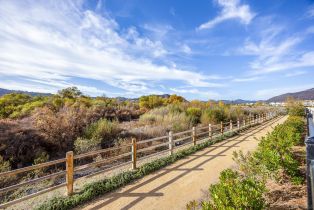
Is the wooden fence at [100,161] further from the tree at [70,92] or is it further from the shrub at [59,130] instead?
the tree at [70,92]

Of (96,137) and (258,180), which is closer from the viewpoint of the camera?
(258,180)

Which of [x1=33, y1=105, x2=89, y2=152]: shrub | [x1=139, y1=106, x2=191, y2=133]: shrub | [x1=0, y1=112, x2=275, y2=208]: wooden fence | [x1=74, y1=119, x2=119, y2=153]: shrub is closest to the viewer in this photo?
[x1=0, y1=112, x2=275, y2=208]: wooden fence

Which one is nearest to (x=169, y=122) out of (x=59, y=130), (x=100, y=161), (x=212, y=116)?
(x=212, y=116)

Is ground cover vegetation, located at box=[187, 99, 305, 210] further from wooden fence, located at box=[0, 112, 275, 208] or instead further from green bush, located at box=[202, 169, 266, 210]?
wooden fence, located at box=[0, 112, 275, 208]

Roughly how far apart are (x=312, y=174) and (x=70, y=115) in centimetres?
1363

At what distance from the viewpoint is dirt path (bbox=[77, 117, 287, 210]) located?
5.81m

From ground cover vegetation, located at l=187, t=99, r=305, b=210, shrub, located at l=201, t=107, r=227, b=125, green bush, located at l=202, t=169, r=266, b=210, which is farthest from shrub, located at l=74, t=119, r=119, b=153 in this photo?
shrub, located at l=201, t=107, r=227, b=125

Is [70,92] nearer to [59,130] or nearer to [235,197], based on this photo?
[59,130]

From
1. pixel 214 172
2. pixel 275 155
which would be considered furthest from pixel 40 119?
pixel 275 155

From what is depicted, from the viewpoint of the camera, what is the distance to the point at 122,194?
6488mm

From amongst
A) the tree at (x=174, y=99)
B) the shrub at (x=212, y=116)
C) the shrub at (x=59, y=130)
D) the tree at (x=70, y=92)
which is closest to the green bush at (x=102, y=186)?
the shrub at (x=59, y=130)

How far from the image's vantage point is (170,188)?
22.3 ft

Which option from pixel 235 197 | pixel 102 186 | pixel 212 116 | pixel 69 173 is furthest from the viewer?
pixel 212 116

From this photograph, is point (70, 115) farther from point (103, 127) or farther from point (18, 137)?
point (18, 137)
